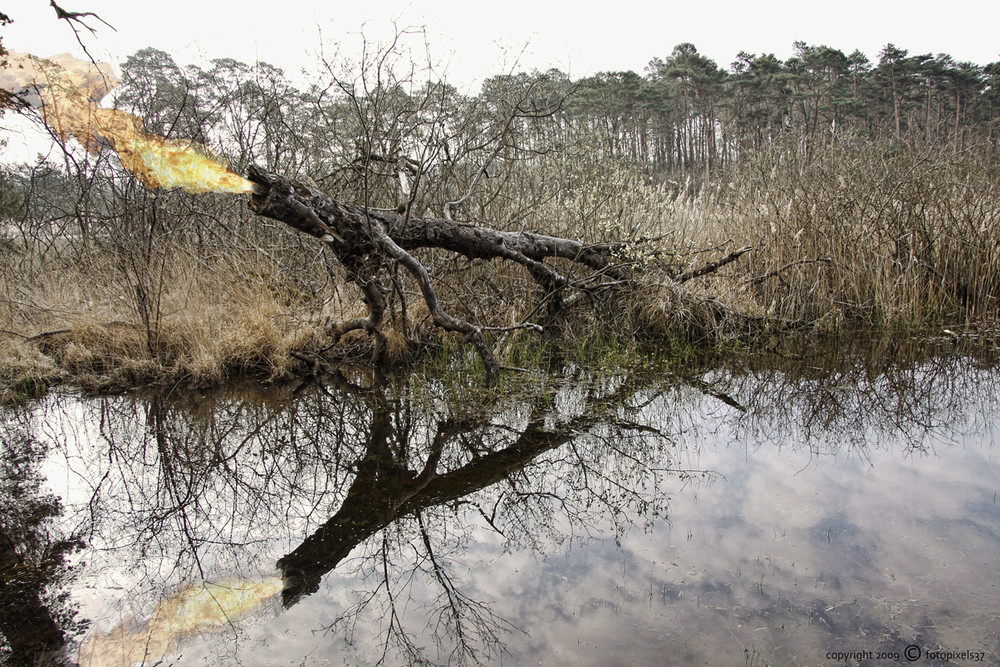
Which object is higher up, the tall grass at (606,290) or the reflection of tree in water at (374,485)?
the tall grass at (606,290)

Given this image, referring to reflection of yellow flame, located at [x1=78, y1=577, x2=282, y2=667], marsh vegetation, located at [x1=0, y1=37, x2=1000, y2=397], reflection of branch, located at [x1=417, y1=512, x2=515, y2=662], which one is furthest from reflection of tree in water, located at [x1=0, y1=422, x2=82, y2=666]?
marsh vegetation, located at [x1=0, y1=37, x2=1000, y2=397]

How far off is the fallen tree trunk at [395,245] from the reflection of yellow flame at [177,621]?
2.76m

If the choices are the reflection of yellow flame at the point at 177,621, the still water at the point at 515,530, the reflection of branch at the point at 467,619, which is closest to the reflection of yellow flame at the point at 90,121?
the still water at the point at 515,530

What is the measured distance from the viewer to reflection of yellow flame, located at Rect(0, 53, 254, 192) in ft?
18.9

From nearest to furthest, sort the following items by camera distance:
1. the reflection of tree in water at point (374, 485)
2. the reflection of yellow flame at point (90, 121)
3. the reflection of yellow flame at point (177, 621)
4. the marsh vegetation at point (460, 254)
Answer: the reflection of yellow flame at point (177, 621) → the reflection of tree in water at point (374, 485) → the reflection of yellow flame at point (90, 121) → the marsh vegetation at point (460, 254)

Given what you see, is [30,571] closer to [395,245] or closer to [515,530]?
[515,530]

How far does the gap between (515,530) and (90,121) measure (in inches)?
231

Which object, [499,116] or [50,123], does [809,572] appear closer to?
[499,116]

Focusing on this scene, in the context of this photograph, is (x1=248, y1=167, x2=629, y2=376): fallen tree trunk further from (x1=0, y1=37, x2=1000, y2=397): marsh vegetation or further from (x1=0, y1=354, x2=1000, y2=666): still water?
(x1=0, y1=354, x2=1000, y2=666): still water

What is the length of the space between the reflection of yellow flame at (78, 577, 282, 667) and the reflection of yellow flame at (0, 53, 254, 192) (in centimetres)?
410

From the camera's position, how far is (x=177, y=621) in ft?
7.88

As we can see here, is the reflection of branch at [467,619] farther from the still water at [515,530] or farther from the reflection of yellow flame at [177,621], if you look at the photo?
the reflection of yellow flame at [177,621]

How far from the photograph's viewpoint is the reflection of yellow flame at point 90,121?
5762 millimetres

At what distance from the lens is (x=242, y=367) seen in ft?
20.1
